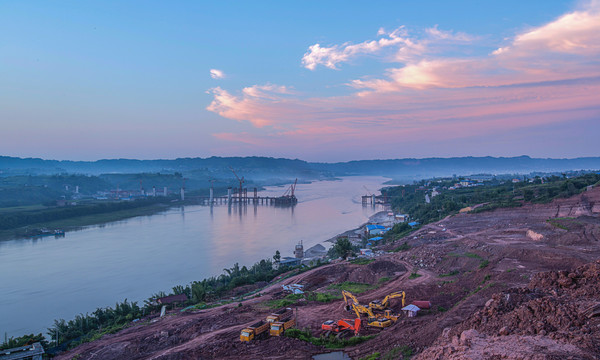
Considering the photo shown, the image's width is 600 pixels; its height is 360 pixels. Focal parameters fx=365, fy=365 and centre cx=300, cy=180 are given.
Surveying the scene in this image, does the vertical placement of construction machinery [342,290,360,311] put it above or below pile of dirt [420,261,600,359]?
below

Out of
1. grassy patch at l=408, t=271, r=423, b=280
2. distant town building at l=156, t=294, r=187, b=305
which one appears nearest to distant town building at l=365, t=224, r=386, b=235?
grassy patch at l=408, t=271, r=423, b=280

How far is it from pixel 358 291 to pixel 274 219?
68.1ft

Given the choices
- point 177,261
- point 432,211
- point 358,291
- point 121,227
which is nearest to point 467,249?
point 358,291

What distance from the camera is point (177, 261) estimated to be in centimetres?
1572

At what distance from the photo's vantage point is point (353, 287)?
328 inches

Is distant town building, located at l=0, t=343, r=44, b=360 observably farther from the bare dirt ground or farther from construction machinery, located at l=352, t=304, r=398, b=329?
construction machinery, located at l=352, t=304, r=398, b=329

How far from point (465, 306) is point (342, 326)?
5.74 feet

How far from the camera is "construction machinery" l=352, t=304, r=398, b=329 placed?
5273 millimetres

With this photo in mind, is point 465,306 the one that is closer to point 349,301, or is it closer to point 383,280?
point 349,301

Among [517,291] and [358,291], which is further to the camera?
[358,291]

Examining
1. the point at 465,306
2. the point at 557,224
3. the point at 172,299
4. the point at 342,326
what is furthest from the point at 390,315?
the point at 557,224

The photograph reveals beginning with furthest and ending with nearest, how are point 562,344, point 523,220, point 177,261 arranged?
point 177,261, point 523,220, point 562,344

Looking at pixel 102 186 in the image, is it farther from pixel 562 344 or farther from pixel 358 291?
pixel 562 344

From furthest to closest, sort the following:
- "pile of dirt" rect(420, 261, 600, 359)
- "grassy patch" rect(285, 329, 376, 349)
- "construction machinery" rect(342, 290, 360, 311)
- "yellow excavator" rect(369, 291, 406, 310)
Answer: "construction machinery" rect(342, 290, 360, 311), "yellow excavator" rect(369, 291, 406, 310), "grassy patch" rect(285, 329, 376, 349), "pile of dirt" rect(420, 261, 600, 359)
